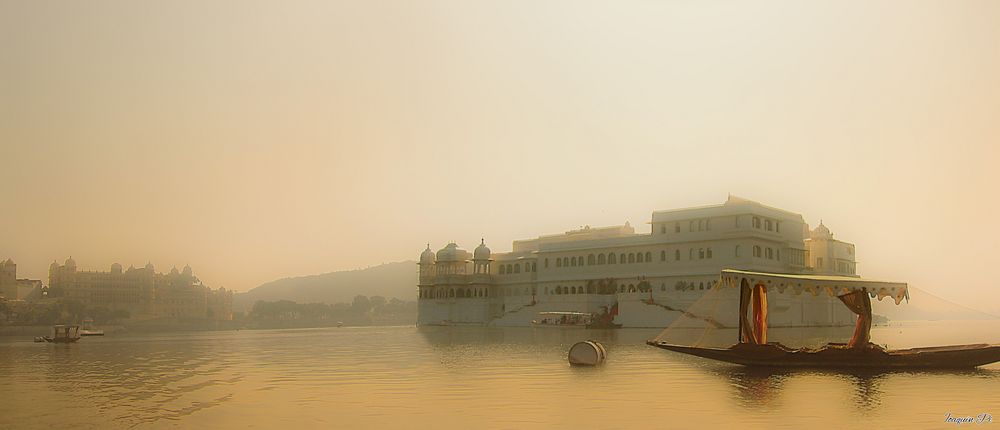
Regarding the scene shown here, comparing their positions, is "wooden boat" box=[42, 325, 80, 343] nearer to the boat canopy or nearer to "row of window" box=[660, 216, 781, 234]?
"row of window" box=[660, 216, 781, 234]

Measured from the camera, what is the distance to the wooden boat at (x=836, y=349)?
79.6 feet

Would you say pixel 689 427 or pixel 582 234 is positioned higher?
pixel 582 234

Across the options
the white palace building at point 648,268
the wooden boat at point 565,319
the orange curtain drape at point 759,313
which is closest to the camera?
the orange curtain drape at point 759,313

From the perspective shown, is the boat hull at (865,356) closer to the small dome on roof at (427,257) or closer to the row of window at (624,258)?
the row of window at (624,258)

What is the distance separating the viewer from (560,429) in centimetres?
1498

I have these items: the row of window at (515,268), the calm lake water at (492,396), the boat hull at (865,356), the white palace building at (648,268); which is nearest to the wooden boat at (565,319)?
the white palace building at (648,268)

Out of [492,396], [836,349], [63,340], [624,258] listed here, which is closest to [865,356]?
[836,349]

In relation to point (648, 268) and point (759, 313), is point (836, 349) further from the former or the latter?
point (648, 268)

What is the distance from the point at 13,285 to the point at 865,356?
134560mm

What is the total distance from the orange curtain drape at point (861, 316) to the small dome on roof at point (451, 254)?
6319 centimetres

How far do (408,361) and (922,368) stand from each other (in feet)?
58.0

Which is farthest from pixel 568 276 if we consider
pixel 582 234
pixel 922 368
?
pixel 922 368

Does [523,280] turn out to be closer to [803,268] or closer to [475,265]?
[475,265]

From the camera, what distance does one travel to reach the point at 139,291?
461 feet
